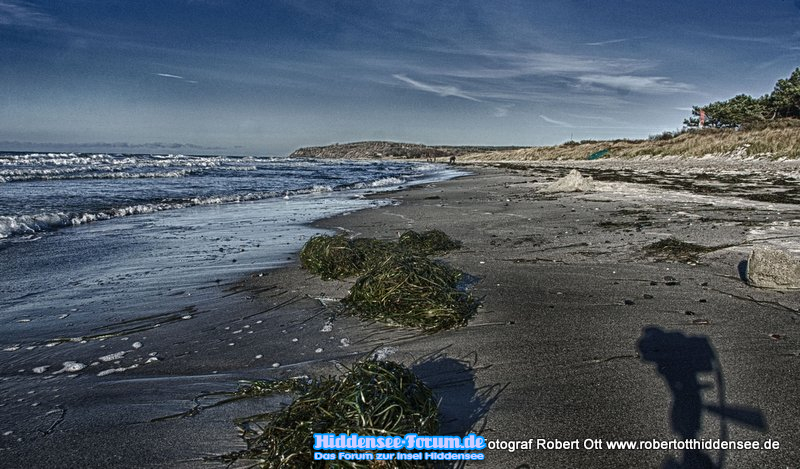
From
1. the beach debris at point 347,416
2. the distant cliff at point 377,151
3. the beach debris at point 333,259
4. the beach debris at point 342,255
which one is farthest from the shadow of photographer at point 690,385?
the distant cliff at point 377,151

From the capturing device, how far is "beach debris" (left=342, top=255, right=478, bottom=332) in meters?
4.01

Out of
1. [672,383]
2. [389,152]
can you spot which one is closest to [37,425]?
[672,383]

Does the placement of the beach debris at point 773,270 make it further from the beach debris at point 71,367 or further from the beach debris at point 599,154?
the beach debris at point 599,154

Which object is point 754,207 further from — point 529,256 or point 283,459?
point 283,459

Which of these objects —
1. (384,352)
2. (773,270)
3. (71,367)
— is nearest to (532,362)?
(384,352)

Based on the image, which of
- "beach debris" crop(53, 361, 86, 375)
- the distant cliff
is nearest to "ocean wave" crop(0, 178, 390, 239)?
"beach debris" crop(53, 361, 86, 375)

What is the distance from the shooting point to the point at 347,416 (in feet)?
7.40

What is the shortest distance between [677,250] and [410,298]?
4187 mm

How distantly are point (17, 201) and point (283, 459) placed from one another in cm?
1654

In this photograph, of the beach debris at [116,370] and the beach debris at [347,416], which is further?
the beach debris at [116,370]

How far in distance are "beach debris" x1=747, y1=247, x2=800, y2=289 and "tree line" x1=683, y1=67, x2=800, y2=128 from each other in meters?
40.9

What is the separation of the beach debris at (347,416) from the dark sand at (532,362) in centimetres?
17

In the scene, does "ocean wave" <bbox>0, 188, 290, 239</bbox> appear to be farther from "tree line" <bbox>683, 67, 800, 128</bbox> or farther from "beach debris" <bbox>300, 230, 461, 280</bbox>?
"tree line" <bbox>683, 67, 800, 128</bbox>

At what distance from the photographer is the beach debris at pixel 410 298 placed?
401 cm
